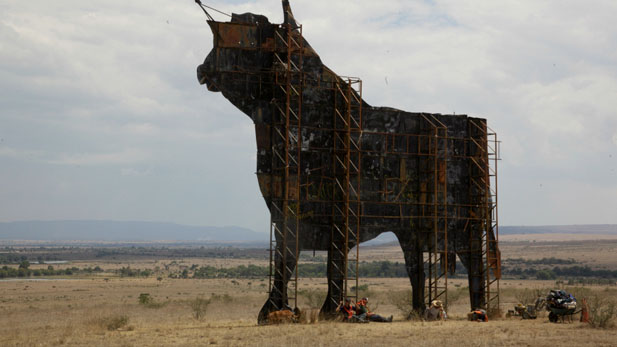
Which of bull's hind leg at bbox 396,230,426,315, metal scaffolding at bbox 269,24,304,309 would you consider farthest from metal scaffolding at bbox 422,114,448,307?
metal scaffolding at bbox 269,24,304,309

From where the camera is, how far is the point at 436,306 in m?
27.0

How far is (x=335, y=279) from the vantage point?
2655 cm

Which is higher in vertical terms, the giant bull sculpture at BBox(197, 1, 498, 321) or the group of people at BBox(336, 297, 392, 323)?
the giant bull sculpture at BBox(197, 1, 498, 321)

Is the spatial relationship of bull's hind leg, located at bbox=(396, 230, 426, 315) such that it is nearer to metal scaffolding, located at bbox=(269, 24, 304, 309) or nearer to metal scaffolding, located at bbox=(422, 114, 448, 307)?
metal scaffolding, located at bbox=(422, 114, 448, 307)

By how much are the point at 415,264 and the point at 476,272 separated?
285 cm

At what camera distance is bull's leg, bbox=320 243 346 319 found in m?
26.5

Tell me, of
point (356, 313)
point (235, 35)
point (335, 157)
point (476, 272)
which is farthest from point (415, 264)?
point (235, 35)

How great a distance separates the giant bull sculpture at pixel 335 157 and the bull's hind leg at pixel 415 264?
4cm

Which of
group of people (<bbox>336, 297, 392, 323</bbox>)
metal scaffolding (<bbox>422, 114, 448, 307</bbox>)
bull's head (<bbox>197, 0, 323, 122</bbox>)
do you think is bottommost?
group of people (<bbox>336, 297, 392, 323</bbox>)

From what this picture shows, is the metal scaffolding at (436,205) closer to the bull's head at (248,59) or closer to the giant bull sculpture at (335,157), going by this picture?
the giant bull sculpture at (335,157)

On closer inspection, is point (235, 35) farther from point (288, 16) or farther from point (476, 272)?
point (476, 272)

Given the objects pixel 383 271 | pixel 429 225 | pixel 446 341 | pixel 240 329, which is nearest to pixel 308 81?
pixel 429 225

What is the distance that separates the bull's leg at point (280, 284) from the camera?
25.5 meters

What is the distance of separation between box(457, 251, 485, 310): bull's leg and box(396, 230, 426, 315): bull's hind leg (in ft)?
6.62
